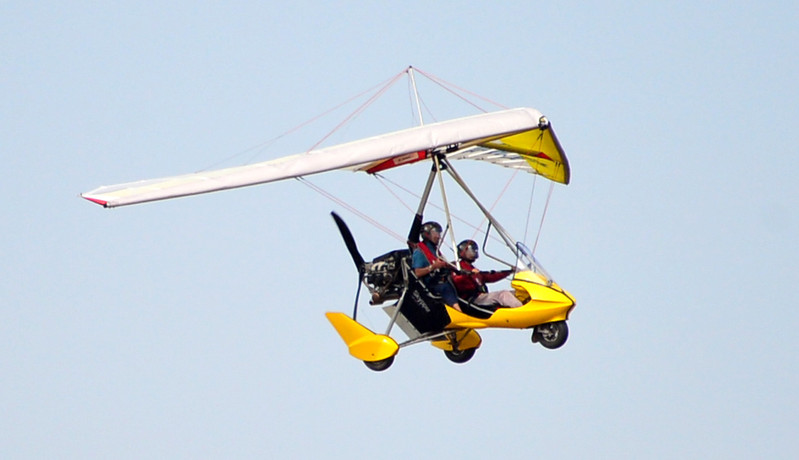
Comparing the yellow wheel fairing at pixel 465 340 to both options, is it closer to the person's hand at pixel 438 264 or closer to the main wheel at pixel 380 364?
the main wheel at pixel 380 364

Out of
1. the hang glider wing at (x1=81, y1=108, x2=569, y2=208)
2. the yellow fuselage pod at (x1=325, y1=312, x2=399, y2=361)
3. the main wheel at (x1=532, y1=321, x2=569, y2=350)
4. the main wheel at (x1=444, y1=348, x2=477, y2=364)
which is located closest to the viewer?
the hang glider wing at (x1=81, y1=108, x2=569, y2=208)

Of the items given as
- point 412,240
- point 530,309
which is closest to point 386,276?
point 412,240

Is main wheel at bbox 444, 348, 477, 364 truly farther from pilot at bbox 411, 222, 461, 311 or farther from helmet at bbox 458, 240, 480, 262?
helmet at bbox 458, 240, 480, 262

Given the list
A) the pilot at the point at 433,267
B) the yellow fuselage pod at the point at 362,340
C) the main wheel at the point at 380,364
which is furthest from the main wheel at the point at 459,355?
the pilot at the point at 433,267

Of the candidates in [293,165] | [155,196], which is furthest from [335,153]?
[155,196]

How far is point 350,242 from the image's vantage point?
2770 cm

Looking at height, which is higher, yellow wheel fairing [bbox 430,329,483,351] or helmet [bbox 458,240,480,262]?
helmet [bbox 458,240,480,262]

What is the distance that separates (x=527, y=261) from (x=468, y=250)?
781mm

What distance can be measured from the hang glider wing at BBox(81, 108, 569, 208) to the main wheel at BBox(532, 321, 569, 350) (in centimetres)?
244

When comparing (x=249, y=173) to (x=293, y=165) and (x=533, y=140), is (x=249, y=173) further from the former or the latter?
(x=533, y=140)

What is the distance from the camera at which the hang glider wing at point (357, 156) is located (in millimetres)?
25953

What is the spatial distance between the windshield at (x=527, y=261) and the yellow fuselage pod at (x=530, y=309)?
0.20 m

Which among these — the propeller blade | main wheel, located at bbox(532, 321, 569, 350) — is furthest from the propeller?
main wheel, located at bbox(532, 321, 569, 350)

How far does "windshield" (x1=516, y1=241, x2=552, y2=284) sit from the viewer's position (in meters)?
27.1
